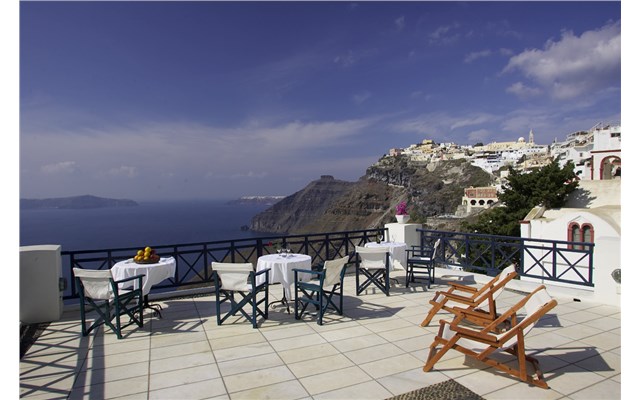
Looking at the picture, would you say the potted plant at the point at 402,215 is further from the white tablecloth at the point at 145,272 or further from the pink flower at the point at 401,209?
the white tablecloth at the point at 145,272

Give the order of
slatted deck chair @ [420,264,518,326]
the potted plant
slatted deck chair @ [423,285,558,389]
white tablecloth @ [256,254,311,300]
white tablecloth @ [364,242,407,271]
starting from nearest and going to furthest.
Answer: slatted deck chair @ [423,285,558,389], slatted deck chair @ [420,264,518,326], white tablecloth @ [256,254,311,300], white tablecloth @ [364,242,407,271], the potted plant

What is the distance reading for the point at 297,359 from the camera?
12.5ft

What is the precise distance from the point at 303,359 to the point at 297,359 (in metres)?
0.07

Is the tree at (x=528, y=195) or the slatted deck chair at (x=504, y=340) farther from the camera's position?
the tree at (x=528, y=195)

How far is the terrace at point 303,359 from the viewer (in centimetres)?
316

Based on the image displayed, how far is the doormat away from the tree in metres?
30.3

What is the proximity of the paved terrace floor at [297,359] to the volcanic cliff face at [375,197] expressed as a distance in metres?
72.0

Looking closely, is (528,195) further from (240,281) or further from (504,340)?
(240,281)

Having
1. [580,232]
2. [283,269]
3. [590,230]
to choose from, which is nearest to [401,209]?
[283,269]

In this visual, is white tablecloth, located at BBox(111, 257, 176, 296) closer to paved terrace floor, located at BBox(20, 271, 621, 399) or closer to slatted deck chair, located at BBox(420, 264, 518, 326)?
paved terrace floor, located at BBox(20, 271, 621, 399)

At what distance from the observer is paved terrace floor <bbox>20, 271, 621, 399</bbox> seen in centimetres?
317

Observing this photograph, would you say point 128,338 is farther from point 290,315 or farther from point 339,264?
point 339,264

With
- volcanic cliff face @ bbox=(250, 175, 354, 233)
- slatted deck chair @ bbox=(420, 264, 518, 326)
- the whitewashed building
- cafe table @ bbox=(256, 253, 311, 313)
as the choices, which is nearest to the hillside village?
the whitewashed building

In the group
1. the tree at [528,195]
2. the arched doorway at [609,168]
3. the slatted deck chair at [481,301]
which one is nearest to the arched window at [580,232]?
the tree at [528,195]
